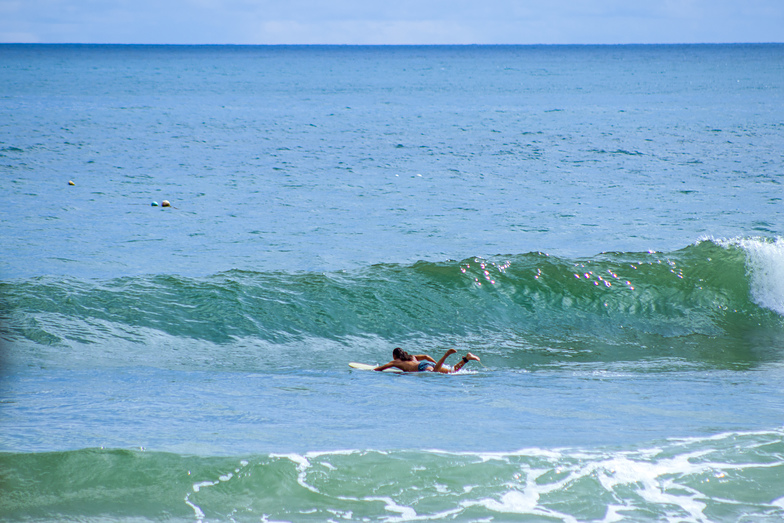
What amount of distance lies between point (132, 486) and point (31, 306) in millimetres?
8303

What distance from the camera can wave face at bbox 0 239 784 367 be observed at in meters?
12.8

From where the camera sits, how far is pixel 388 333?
1379cm

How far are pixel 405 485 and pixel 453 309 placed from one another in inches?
322

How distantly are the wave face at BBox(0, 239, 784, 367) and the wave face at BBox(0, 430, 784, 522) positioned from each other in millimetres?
4866

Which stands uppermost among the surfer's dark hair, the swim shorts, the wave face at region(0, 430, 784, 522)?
the wave face at region(0, 430, 784, 522)

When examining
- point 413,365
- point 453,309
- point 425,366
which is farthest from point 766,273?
point 413,365

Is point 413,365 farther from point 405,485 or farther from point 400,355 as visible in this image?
point 405,485

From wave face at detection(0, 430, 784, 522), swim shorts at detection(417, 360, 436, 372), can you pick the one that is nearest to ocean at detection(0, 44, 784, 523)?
wave face at detection(0, 430, 784, 522)

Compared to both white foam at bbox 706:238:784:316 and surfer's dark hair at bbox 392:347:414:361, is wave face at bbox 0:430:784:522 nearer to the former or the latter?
surfer's dark hair at bbox 392:347:414:361

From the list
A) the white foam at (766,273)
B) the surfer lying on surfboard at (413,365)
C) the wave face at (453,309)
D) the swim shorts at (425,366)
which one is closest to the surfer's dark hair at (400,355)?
the surfer lying on surfboard at (413,365)

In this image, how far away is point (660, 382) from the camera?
1026 cm

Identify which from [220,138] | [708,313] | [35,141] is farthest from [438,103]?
[708,313]

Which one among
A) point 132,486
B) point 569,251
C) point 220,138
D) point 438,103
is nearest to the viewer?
point 132,486

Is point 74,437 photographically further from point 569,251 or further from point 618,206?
point 618,206
